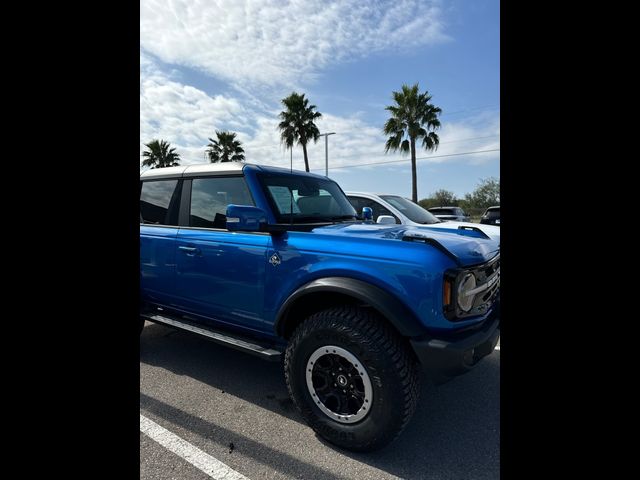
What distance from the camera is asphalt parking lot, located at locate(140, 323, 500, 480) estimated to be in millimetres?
2188

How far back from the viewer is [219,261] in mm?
3055

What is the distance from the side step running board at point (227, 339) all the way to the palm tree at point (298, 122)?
71.2ft

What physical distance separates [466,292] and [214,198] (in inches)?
92.0

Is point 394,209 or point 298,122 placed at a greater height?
point 298,122

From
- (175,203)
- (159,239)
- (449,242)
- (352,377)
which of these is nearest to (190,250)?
(159,239)

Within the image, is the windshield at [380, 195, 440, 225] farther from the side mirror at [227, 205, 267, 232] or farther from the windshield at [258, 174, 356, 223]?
the side mirror at [227, 205, 267, 232]

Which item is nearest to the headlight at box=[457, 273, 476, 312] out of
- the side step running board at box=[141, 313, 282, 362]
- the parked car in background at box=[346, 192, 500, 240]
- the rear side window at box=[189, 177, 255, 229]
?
the side step running board at box=[141, 313, 282, 362]

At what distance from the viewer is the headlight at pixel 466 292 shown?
2.29 metres

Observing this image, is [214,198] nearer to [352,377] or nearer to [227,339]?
[227,339]
